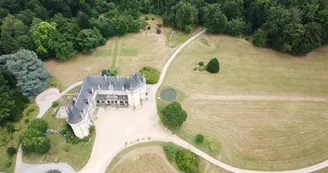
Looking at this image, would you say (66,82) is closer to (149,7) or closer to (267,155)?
(149,7)

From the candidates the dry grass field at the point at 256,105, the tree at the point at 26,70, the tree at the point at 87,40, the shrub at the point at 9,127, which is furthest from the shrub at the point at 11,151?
the dry grass field at the point at 256,105

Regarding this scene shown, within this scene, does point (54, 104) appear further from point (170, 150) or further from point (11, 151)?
point (170, 150)

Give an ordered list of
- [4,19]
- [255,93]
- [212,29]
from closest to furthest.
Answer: [255,93] < [4,19] < [212,29]

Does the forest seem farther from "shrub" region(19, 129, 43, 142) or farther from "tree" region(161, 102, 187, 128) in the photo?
"tree" region(161, 102, 187, 128)

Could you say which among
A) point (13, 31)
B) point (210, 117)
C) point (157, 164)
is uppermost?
point (13, 31)

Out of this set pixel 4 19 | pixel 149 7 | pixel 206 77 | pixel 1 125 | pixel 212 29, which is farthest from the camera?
pixel 149 7

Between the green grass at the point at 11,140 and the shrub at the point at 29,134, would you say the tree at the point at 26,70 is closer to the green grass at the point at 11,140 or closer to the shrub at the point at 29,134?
the green grass at the point at 11,140

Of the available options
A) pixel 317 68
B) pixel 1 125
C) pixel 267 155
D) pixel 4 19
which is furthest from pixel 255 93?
pixel 4 19
